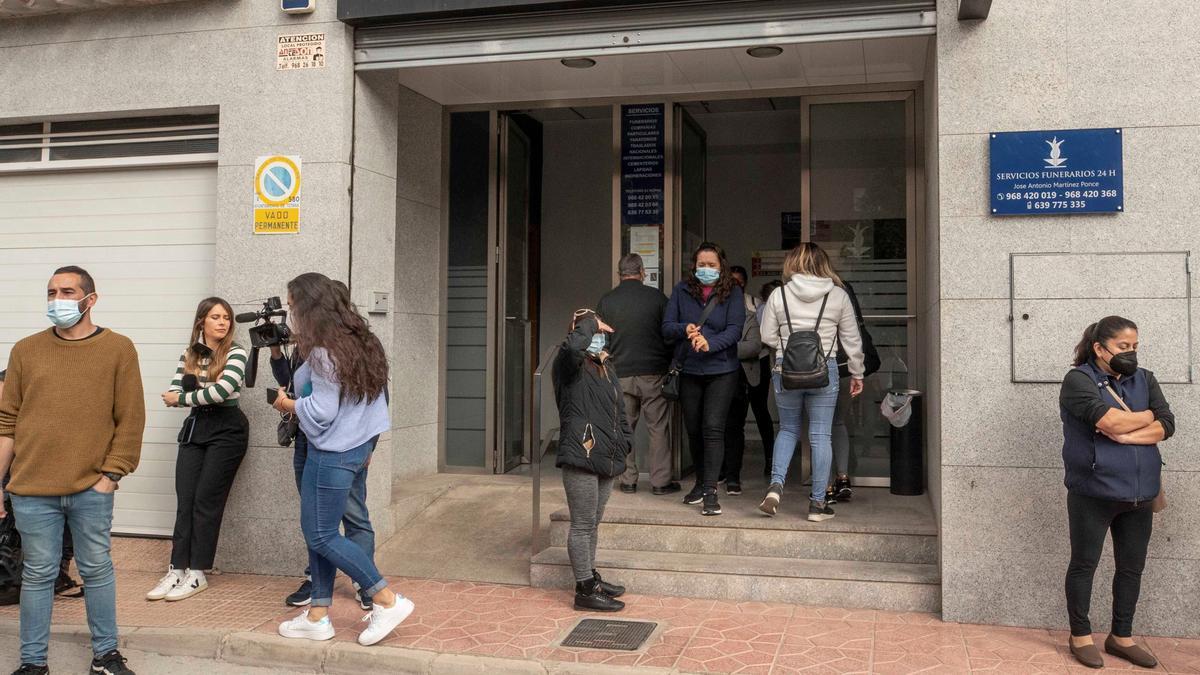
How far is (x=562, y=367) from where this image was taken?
5.62 m

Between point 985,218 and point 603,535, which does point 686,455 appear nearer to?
point 603,535

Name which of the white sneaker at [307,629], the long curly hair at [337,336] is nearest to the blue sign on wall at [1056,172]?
the long curly hair at [337,336]

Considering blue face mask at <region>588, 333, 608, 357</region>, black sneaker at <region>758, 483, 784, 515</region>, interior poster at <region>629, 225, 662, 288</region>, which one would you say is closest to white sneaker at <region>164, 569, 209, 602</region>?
blue face mask at <region>588, 333, 608, 357</region>

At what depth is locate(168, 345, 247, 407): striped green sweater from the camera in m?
6.12

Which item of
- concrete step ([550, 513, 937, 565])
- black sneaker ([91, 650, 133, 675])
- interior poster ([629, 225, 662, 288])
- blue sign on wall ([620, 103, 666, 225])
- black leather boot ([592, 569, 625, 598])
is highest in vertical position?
blue sign on wall ([620, 103, 666, 225])

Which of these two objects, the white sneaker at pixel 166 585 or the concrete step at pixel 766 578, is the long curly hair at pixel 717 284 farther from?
the white sneaker at pixel 166 585

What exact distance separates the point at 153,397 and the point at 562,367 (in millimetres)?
3584

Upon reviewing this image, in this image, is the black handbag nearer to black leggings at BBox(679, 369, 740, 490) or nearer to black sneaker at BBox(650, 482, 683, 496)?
black leggings at BBox(679, 369, 740, 490)

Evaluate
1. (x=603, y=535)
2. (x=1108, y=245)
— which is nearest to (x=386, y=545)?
(x=603, y=535)

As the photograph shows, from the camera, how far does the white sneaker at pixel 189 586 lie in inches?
239

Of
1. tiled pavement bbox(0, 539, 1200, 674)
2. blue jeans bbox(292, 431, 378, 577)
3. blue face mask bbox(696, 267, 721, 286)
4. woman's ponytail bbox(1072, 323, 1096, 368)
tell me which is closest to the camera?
tiled pavement bbox(0, 539, 1200, 674)

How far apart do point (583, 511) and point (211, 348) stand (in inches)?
104

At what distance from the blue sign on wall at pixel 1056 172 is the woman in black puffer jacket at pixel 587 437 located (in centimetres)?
243

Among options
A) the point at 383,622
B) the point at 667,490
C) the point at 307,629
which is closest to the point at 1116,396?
the point at 667,490
